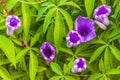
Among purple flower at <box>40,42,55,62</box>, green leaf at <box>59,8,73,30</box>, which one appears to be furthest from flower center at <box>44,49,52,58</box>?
green leaf at <box>59,8,73,30</box>

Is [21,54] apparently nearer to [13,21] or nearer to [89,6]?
[13,21]

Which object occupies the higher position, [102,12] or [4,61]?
[102,12]

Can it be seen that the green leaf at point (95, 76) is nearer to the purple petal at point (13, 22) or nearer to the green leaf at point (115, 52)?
the green leaf at point (115, 52)

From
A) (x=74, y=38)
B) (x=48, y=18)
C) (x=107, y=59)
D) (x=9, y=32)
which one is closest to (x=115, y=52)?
(x=107, y=59)

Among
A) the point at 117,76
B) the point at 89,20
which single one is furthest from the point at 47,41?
the point at 117,76

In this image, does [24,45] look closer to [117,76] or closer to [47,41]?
[47,41]

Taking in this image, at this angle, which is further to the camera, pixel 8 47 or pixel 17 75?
pixel 17 75
